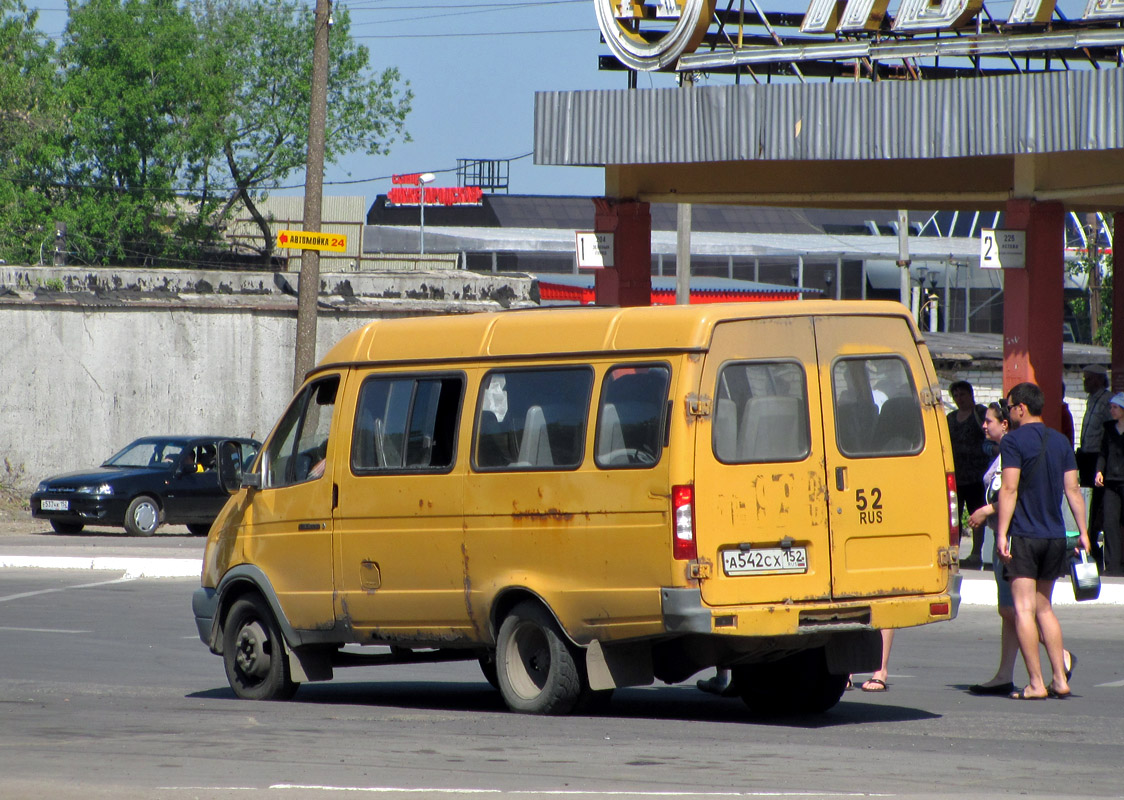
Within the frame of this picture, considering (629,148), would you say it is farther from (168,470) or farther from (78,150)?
(78,150)

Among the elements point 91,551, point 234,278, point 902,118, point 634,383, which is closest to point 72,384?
point 234,278

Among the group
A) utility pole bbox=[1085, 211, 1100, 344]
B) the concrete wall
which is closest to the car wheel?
the concrete wall

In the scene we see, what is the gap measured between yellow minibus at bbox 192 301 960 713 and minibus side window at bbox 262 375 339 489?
2.8 inches

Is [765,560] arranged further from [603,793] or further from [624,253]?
[624,253]

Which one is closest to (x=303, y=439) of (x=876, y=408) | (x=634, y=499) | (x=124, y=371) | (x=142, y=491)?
(x=634, y=499)

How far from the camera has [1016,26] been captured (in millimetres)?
16672

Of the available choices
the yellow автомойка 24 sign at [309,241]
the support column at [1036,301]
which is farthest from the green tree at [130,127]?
the support column at [1036,301]

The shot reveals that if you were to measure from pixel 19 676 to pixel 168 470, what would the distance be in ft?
43.7

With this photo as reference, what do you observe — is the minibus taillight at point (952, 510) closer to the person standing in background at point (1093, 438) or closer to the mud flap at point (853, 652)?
the mud flap at point (853, 652)

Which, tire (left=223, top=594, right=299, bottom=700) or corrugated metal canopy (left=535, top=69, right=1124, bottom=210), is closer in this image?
tire (left=223, top=594, right=299, bottom=700)

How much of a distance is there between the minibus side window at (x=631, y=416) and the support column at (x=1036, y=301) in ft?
29.6

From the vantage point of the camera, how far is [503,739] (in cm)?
805

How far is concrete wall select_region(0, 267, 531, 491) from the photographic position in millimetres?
27719

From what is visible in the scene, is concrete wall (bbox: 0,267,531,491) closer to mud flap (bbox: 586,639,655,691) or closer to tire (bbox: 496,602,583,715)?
tire (bbox: 496,602,583,715)
